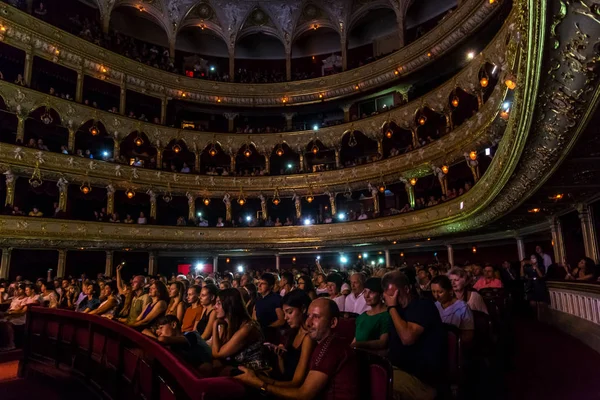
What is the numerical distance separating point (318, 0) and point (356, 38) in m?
3.67

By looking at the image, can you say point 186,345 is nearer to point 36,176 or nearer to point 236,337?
point 236,337

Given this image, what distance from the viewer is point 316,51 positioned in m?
28.1

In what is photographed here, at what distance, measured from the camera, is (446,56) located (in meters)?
19.6

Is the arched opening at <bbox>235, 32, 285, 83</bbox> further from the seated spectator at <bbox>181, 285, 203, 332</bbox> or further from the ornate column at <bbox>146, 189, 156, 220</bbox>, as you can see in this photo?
the seated spectator at <bbox>181, 285, 203, 332</bbox>

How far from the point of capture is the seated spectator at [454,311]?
13.6ft

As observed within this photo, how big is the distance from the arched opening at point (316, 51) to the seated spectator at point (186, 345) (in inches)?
993

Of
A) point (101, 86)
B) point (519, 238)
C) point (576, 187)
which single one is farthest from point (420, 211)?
point (101, 86)

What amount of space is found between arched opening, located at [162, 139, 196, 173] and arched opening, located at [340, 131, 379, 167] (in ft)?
32.7

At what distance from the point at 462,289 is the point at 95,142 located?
73.2 feet

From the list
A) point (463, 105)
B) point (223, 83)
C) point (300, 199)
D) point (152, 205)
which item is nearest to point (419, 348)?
point (463, 105)

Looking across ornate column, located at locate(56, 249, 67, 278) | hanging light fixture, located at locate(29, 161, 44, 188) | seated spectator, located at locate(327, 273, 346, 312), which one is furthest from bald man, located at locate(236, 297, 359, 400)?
ornate column, located at locate(56, 249, 67, 278)

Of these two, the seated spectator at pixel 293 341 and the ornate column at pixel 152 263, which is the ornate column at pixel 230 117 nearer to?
the ornate column at pixel 152 263

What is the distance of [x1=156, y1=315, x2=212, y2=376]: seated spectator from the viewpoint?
3.61 m

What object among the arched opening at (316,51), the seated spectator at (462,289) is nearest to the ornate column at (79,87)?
the arched opening at (316,51)
